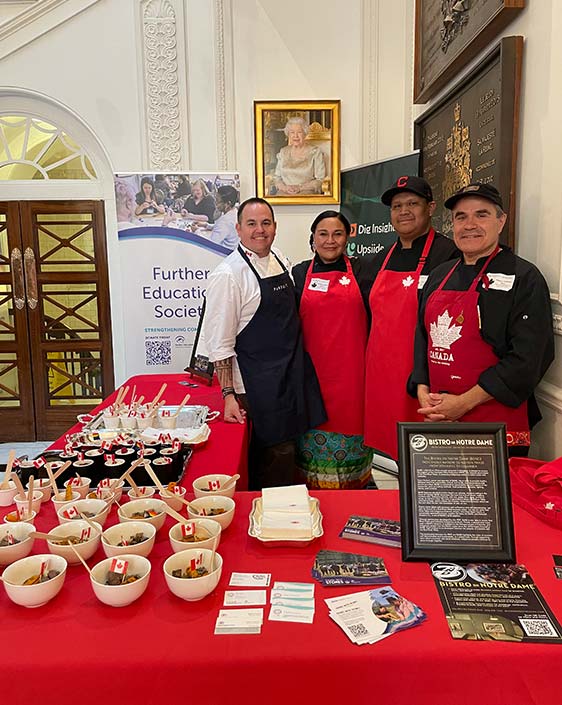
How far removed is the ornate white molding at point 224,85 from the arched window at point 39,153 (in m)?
1.08

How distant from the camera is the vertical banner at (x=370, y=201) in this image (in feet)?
11.5

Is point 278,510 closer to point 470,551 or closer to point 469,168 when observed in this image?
point 470,551

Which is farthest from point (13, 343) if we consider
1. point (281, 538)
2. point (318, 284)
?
point (281, 538)

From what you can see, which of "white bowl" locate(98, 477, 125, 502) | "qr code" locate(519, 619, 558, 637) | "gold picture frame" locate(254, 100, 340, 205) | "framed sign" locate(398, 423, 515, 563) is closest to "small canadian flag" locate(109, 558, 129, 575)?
"white bowl" locate(98, 477, 125, 502)

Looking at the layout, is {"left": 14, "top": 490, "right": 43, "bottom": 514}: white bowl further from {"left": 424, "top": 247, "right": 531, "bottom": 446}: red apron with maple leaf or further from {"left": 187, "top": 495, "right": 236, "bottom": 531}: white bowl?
{"left": 424, "top": 247, "right": 531, "bottom": 446}: red apron with maple leaf

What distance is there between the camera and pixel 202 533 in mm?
1229

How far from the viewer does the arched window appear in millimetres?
4348

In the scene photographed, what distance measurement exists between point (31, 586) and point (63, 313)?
3802 mm

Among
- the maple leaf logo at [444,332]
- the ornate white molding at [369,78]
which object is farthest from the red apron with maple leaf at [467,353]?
the ornate white molding at [369,78]

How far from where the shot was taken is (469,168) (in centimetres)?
248

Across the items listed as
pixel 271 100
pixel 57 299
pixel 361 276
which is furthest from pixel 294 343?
pixel 57 299

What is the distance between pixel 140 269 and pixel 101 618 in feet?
11.3

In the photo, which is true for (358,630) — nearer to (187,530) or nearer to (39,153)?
(187,530)

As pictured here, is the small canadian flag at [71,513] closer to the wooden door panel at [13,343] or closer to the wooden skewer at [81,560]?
the wooden skewer at [81,560]
